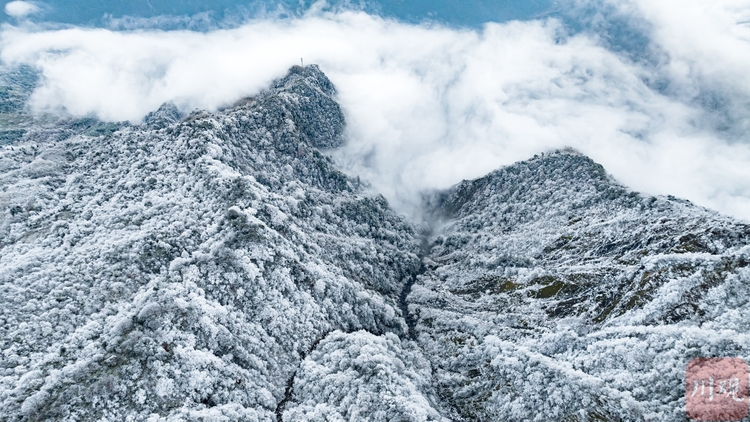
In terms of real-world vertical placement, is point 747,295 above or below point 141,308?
above

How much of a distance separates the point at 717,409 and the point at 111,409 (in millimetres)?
220713

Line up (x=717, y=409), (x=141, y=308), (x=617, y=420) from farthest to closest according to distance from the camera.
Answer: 1. (x=141, y=308)
2. (x=617, y=420)
3. (x=717, y=409)

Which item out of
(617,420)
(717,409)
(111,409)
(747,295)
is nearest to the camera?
(717,409)

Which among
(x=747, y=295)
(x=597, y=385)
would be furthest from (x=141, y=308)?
(x=747, y=295)

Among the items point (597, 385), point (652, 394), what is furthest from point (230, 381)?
point (652, 394)

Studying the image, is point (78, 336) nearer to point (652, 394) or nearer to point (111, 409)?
point (111, 409)

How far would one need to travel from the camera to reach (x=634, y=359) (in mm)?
191250

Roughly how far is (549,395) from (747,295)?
94382 millimetres

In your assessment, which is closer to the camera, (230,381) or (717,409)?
(717,409)

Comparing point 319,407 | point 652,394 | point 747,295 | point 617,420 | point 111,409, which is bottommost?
point 111,409

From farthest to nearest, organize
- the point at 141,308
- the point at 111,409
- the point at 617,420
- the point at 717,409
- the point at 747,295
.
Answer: the point at 141,308, the point at 747,295, the point at 617,420, the point at 111,409, the point at 717,409

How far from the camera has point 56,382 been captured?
6501 inches

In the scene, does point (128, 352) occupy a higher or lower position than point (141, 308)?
lower

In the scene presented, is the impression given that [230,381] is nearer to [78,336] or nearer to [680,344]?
[78,336]
